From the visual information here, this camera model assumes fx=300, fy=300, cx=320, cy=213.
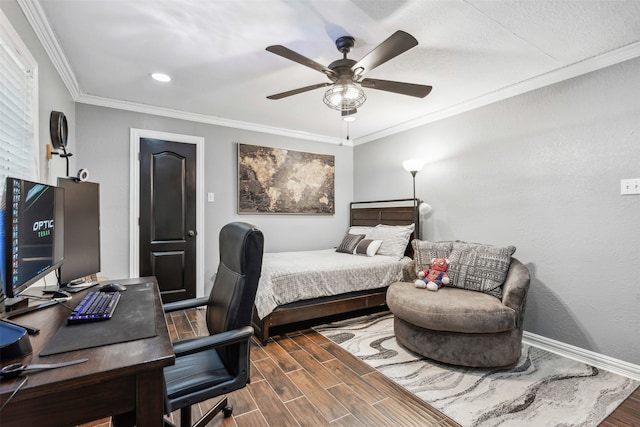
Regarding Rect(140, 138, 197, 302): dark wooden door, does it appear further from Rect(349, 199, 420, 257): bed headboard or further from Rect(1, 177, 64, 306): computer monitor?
Rect(349, 199, 420, 257): bed headboard

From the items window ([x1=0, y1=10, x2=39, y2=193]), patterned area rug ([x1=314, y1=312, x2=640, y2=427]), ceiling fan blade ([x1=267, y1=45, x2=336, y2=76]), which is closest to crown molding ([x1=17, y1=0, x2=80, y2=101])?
window ([x1=0, y1=10, x2=39, y2=193])

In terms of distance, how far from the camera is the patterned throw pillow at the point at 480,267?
2588 mm

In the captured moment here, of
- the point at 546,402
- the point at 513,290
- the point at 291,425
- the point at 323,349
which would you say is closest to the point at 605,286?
the point at 513,290

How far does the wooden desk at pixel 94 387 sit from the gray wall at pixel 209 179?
2.91 meters

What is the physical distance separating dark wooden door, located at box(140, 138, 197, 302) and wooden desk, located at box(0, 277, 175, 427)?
9.53 ft

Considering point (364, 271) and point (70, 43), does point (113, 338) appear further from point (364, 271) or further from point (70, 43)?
point (364, 271)

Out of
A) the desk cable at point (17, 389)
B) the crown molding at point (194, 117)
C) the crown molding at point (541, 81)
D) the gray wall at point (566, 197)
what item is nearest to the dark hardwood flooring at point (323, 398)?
the gray wall at point (566, 197)

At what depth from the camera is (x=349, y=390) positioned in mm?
2055

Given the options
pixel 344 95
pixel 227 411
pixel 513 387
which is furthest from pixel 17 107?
pixel 513 387

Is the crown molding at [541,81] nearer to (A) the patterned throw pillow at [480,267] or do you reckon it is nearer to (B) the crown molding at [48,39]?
(A) the patterned throw pillow at [480,267]

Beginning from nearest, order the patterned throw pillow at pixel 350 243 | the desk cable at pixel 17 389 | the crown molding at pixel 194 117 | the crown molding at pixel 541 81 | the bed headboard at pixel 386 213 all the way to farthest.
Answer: the desk cable at pixel 17 389, the crown molding at pixel 541 81, the crown molding at pixel 194 117, the bed headboard at pixel 386 213, the patterned throw pillow at pixel 350 243

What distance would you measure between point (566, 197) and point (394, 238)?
1803 mm

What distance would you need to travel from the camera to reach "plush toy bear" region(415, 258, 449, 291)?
8.98 ft

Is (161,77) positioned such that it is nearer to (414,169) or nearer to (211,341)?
(211,341)
